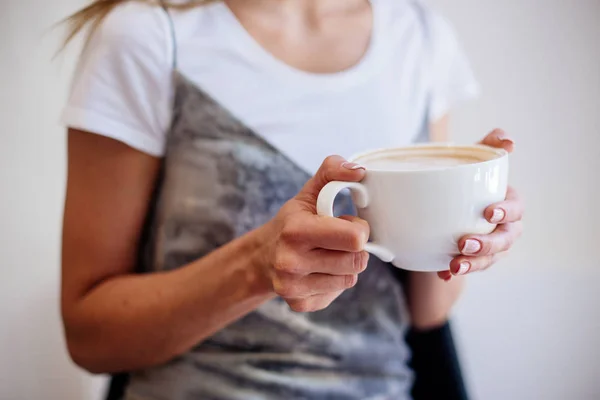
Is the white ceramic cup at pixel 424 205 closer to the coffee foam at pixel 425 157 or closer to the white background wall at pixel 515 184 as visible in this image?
the coffee foam at pixel 425 157

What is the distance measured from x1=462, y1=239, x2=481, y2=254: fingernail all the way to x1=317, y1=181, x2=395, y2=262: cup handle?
52 millimetres

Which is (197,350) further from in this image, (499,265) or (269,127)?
(499,265)

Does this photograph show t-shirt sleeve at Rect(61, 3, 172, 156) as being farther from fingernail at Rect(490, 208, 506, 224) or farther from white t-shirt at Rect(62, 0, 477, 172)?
fingernail at Rect(490, 208, 506, 224)

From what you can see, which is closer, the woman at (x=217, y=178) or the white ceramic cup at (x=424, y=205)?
the white ceramic cup at (x=424, y=205)

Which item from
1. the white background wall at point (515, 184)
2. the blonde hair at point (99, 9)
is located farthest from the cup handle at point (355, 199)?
the white background wall at point (515, 184)

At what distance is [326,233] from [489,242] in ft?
0.41

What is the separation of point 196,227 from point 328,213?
268 mm

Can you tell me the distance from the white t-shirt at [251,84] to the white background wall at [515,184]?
16 cm

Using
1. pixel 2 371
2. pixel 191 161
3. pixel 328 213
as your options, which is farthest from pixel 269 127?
pixel 2 371

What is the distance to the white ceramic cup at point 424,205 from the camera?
1.10ft

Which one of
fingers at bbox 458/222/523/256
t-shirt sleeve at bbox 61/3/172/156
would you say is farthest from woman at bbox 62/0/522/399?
fingers at bbox 458/222/523/256

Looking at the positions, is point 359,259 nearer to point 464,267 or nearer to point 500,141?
point 464,267

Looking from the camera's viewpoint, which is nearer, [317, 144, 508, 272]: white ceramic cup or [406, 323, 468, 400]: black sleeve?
[317, 144, 508, 272]: white ceramic cup

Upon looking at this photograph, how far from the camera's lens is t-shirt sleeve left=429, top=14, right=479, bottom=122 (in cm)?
69
